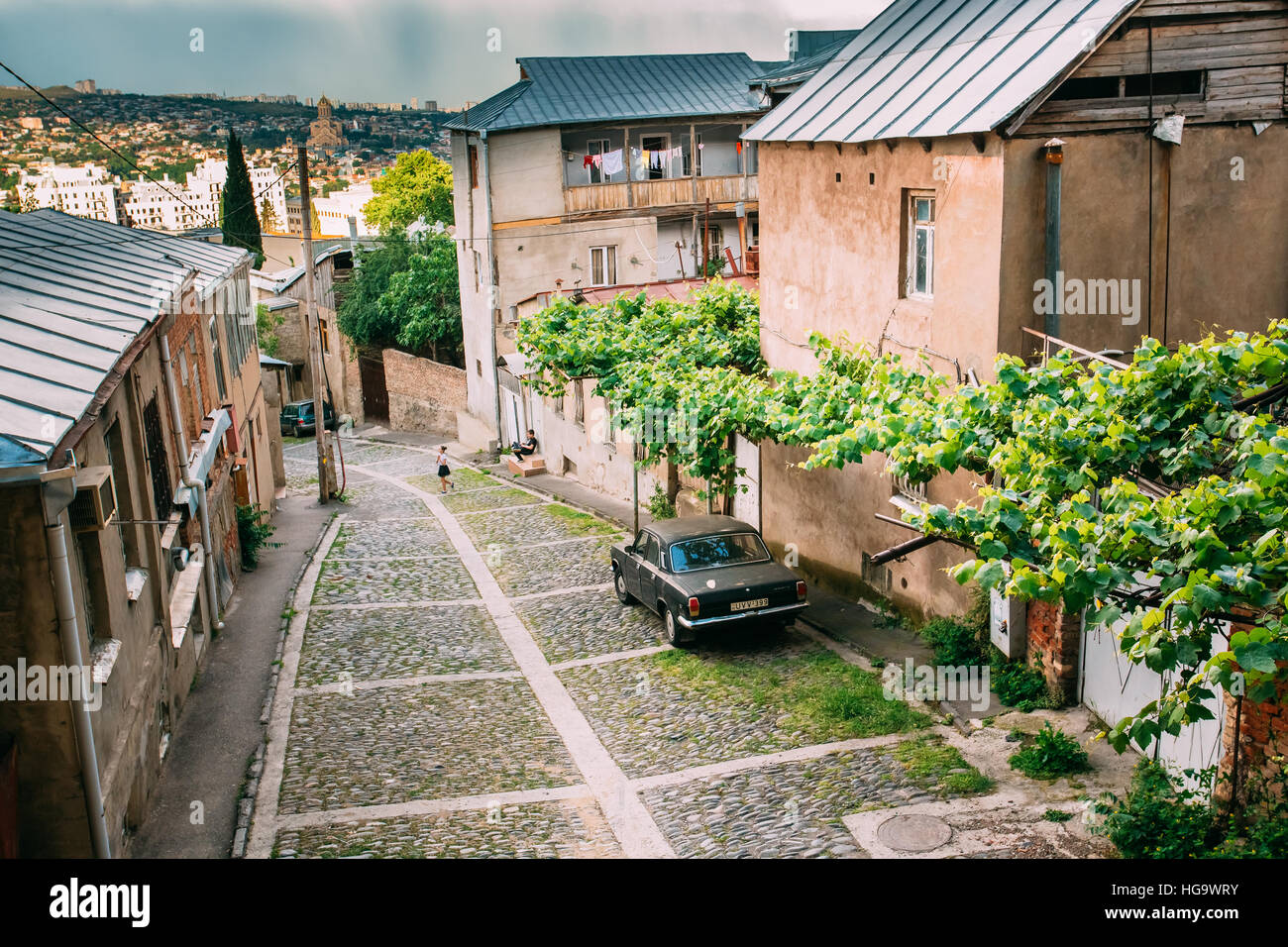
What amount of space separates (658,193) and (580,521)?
637 inches

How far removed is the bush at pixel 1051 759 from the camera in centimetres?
1020

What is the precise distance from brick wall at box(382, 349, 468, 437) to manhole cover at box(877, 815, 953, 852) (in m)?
31.0

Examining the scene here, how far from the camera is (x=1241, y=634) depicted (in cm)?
602

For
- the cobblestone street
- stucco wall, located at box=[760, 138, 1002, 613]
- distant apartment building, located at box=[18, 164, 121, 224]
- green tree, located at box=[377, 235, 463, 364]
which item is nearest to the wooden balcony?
green tree, located at box=[377, 235, 463, 364]

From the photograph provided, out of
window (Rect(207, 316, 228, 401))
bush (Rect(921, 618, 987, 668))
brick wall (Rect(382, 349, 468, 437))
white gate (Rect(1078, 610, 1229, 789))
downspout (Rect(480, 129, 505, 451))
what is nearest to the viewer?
white gate (Rect(1078, 610, 1229, 789))

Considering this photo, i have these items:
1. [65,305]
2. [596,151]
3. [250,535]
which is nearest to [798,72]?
[596,151]

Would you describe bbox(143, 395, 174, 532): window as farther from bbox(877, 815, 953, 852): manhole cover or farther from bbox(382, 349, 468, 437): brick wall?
bbox(382, 349, 468, 437): brick wall

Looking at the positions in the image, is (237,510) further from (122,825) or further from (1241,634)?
(1241,634)

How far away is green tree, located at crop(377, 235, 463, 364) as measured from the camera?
4125cm

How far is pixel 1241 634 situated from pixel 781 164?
12.5 metres

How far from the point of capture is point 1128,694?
1039cm

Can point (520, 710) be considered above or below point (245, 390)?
below
